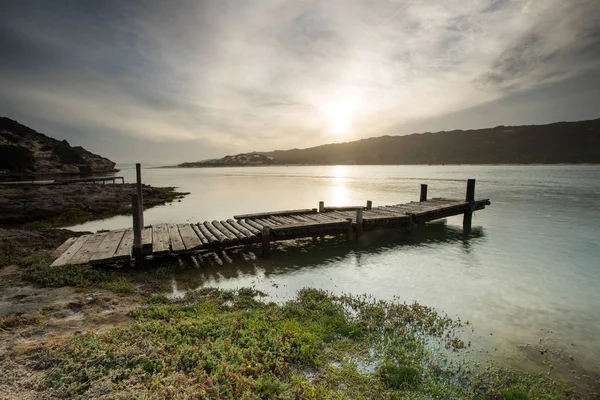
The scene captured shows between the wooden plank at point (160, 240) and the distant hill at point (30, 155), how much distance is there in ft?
242

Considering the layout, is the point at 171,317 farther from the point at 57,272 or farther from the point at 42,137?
the point at 42,137

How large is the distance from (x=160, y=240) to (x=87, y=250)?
2.66m

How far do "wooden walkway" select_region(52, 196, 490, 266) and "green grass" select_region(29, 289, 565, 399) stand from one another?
4.40 metres

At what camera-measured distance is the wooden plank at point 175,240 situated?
1217 centimetres

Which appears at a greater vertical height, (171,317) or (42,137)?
(42,137)

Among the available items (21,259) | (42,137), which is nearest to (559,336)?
(21,259)

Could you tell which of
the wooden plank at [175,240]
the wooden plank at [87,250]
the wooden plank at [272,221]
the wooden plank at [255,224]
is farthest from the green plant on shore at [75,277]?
the wooden plank at [272,221]

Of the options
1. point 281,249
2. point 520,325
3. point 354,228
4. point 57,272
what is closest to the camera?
point 520,325

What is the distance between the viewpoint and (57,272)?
387 inches

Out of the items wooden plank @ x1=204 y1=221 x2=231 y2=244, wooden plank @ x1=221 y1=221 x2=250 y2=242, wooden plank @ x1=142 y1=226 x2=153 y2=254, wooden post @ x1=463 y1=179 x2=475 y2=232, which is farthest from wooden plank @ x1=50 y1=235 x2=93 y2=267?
wooden post @ x1=463 y1=179 x2=475 y2=232

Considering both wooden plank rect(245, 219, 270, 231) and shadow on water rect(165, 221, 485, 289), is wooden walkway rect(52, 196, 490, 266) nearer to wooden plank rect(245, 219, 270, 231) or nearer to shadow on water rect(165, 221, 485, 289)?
wooden plank rect(245, 219, 270, 231)

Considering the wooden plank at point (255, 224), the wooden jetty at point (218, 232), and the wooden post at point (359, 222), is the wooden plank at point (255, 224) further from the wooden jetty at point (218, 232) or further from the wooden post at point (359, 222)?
the wooden post at point (359, 222)

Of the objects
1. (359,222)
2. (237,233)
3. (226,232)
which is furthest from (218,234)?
(359,222)

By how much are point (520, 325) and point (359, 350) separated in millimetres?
5532
